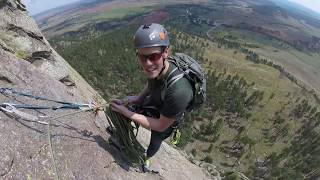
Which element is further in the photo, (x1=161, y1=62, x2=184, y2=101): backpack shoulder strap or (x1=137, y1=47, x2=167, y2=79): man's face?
(x1=161, y1=62, x2=184, y2=101): backpack shoulder strap

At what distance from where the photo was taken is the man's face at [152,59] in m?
7.34

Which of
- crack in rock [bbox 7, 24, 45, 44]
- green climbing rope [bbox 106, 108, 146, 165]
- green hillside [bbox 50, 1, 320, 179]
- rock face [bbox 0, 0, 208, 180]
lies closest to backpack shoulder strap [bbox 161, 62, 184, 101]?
green climbing rope [bbox 106, 108, 146, 165]

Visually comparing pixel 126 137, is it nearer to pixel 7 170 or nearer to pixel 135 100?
pixel 135 100

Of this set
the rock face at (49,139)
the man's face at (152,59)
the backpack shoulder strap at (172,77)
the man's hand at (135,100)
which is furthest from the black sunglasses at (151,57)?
the rock face at (49,139)

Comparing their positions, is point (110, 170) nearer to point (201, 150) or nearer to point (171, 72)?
point (171, 72)

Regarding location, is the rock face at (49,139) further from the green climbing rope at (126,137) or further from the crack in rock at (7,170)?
the green climbing rope at (126,137)

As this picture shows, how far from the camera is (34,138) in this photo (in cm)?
809

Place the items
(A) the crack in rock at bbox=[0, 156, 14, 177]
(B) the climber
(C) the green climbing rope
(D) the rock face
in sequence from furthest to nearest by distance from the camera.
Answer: (C) the green climbing rope
(D) the rock face
(B) the climber
(A) the crack in rock at bbox=[0, 156, 14, 177]

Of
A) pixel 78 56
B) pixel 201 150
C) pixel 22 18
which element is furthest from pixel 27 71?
pixel 78 56

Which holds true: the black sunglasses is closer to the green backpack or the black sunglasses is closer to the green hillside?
the green backpack

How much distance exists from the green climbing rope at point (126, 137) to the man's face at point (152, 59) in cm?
217

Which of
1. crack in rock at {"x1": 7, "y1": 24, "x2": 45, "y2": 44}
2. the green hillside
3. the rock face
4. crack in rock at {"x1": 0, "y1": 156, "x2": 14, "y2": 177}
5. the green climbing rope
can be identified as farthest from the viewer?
the green hillside

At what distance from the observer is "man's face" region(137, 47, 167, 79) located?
7344mm

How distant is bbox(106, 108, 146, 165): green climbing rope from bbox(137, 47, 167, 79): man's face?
2.17m
